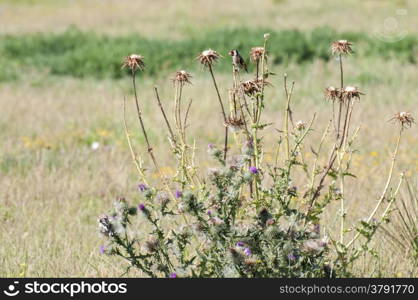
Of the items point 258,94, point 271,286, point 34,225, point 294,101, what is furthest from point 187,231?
point 294,101

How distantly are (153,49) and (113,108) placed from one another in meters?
4.49

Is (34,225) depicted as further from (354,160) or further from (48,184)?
(354,160)

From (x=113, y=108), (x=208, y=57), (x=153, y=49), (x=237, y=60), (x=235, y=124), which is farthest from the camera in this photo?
(x=153, y=49)

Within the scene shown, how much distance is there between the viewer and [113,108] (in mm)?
9797

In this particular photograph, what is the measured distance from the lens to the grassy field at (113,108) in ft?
16.7

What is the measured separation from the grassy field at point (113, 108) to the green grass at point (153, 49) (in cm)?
3

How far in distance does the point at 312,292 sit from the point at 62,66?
10.3m

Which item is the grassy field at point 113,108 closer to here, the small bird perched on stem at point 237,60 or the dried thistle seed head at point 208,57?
the small bird perched on stem at point 237,60

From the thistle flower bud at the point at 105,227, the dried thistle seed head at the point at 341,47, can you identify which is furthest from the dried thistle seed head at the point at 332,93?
the thistle flower bud at the point at 105,227

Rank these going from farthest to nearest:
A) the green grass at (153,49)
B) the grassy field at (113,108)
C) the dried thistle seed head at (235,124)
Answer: the green grass at (153,49) < the grassy field at (113,108) < the dried thistle seed head at (235,124)

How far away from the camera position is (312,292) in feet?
11.5

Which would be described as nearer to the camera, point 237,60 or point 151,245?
point 237,60

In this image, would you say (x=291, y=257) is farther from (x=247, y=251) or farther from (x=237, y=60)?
(x=237, y=60)

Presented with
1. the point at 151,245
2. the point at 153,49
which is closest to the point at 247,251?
the point at 151,245
